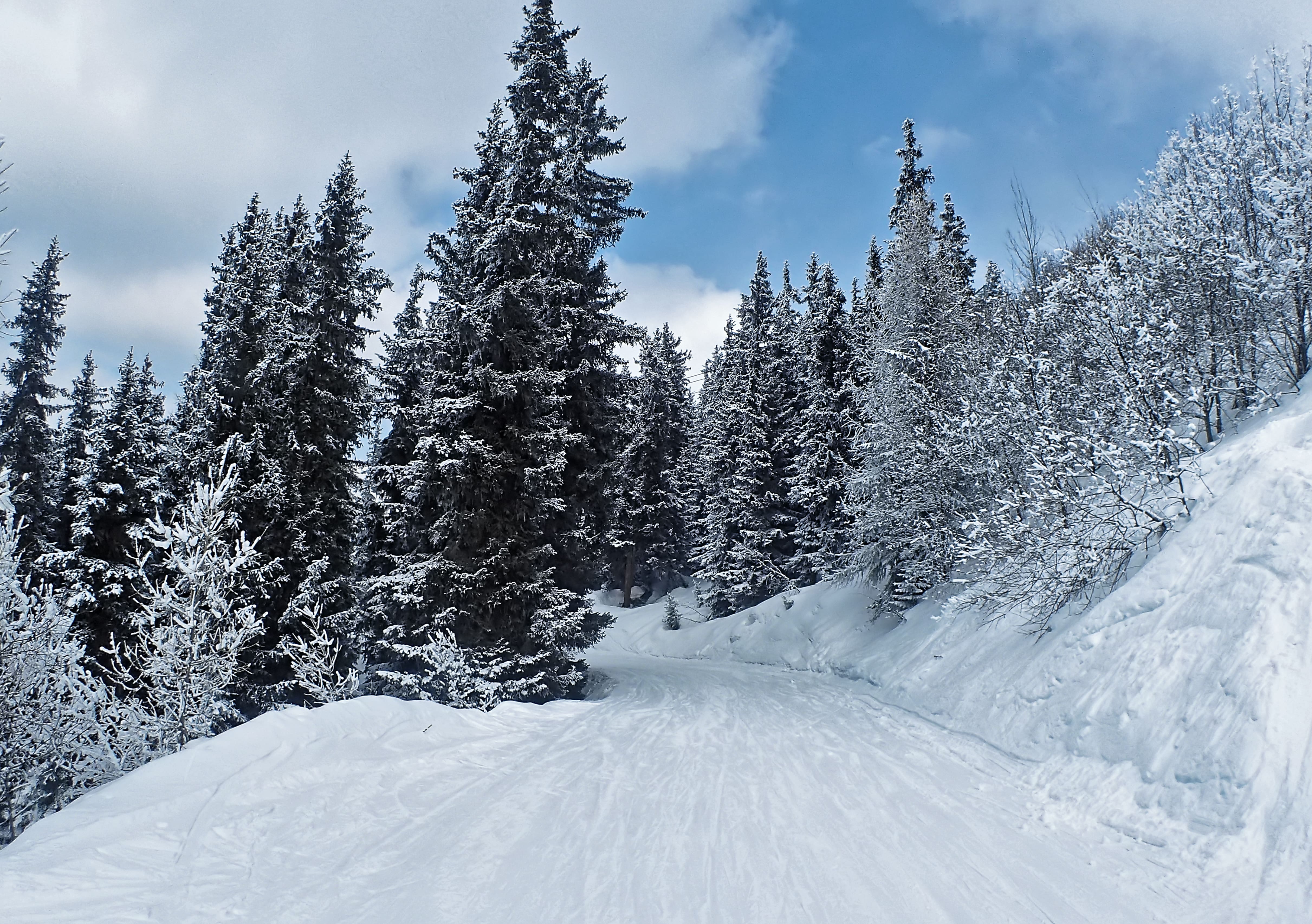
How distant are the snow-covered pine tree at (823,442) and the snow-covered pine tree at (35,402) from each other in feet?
85.4

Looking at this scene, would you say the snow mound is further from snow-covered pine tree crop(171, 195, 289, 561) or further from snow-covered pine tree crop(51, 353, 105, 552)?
snow-covered pine tree crop(51, 353, 105, 552)

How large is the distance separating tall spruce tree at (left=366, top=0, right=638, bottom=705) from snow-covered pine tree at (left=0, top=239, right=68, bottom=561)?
15473mm

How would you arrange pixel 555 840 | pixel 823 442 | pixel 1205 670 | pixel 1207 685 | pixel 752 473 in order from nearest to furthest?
pixel 555 840 → pixel 1207 685 → pixel 1205 670 → pixel 823 442 → pixel 752 473

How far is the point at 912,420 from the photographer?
1478cm

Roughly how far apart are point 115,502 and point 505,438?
12.7 metres

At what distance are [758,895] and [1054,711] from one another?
4.78 metres

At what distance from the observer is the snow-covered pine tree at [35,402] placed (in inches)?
830

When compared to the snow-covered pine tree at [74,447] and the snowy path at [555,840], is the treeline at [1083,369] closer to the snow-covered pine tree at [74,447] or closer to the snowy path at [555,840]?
the snowy path at [555,840]

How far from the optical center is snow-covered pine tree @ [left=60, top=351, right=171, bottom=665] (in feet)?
54.1

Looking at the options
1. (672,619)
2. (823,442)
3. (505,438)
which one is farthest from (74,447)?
(823,442)

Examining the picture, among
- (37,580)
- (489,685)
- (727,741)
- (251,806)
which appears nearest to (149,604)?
(251,806)

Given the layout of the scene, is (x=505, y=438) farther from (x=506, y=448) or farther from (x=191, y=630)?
(x=191, y=630)

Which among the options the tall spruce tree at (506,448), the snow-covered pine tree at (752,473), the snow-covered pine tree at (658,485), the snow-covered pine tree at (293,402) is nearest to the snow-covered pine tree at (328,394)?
the snow-covered pine tree at (293,402)

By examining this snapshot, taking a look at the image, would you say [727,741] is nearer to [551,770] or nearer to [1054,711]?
[551,770]
